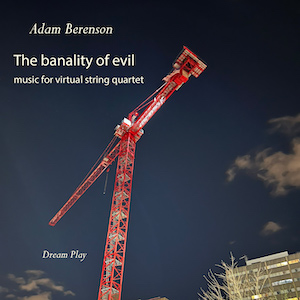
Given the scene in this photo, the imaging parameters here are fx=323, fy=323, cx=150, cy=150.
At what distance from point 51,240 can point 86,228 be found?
39.2 ft

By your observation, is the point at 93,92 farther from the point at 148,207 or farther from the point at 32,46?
the point at 148,207

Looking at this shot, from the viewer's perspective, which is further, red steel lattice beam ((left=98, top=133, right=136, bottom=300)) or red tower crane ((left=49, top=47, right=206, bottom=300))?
red tower crane ((left=49, top=47, right=206, bottom=300))

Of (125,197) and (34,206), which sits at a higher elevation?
(34,206)

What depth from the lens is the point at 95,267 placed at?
98.5m

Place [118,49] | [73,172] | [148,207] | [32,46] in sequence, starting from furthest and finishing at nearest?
[148,207]
[73,172]
[118,49]
[32,46]

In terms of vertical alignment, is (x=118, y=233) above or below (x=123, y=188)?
below

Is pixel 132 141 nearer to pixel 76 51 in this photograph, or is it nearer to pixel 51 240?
pixel 76 51

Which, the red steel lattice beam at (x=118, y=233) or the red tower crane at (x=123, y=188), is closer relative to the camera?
the red steel lattice beam at (x=118, y=233)

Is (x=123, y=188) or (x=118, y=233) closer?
(x=118, y=233)

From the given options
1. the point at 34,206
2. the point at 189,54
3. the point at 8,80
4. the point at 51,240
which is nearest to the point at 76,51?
the point at 8,80

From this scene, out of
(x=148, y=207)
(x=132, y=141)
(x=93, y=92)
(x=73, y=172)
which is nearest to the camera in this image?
(x=132, y=141)

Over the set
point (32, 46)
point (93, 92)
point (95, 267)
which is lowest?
point (95, 267)

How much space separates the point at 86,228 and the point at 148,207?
21.5 meters

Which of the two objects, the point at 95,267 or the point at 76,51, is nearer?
the point at 76,51
